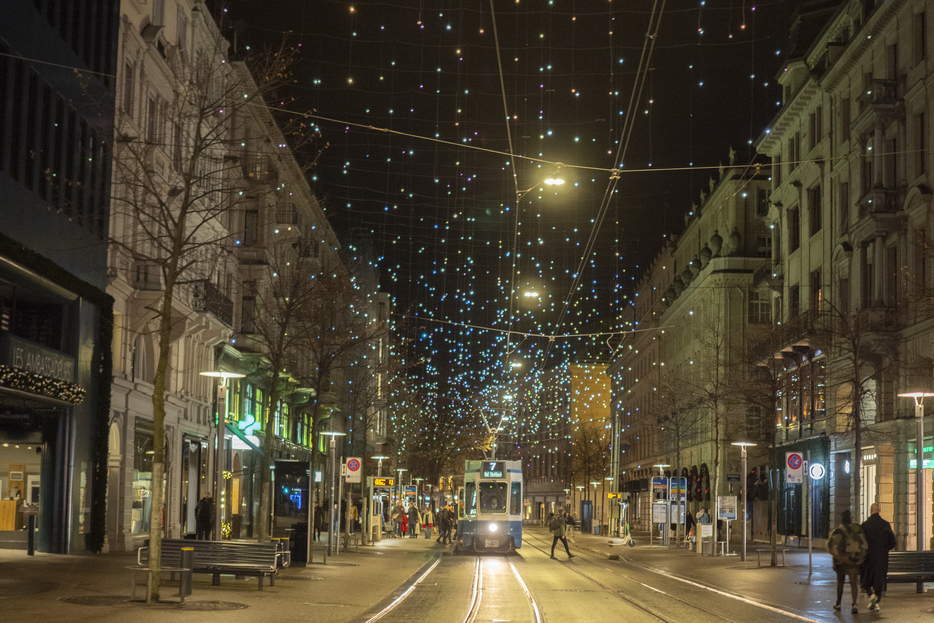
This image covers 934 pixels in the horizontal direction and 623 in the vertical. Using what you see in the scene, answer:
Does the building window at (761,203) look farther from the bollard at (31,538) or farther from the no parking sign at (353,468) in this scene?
the bollard at (31,538)

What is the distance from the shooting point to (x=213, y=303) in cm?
3812

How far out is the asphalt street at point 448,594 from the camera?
16600 mm

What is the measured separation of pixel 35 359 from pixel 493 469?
61.2 ft

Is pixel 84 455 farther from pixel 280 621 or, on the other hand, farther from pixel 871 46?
pixel 871 46

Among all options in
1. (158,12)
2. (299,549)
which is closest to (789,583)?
(299,549)

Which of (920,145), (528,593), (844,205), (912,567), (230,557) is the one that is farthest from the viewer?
(844,205)

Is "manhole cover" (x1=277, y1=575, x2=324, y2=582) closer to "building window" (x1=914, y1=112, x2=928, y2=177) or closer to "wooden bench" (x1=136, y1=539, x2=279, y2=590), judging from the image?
"wooden bench" (x1=136, y1=539, x2=279, y2=590)

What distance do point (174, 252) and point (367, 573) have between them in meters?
11.4

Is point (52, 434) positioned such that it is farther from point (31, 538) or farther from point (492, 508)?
point (492, 508)

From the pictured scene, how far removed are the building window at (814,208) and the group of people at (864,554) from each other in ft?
93.2

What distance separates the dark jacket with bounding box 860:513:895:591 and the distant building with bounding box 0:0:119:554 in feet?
54.1

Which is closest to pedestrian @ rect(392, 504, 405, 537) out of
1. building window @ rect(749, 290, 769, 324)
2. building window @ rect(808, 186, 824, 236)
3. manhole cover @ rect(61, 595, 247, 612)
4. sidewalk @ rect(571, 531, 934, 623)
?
sidewalk @ rect(571, 531, 934, 623)

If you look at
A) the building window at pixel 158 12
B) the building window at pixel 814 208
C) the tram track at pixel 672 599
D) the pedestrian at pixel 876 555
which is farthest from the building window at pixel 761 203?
the pedestrian at pixel 876 555

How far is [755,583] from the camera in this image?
83.7 feet
